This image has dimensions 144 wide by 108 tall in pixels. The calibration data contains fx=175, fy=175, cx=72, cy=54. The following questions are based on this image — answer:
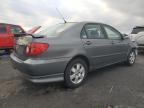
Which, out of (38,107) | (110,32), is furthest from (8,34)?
(38,107)

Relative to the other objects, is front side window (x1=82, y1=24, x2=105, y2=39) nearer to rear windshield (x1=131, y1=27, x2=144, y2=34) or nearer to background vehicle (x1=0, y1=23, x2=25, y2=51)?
rear windshield (x1=131, y1=27, x2=144, y2=34)

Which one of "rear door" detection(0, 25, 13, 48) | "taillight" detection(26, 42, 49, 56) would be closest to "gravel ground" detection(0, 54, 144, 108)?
"taillight" detection(26, 42, 49, 56)

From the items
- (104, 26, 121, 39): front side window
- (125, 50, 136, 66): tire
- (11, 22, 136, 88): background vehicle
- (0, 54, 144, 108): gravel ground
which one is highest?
(104, 26, 121, 39): front side window

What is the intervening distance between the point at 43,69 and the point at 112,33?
107 inches

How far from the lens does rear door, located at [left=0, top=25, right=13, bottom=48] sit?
920 centimetres

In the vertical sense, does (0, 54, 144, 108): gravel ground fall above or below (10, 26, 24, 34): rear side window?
below

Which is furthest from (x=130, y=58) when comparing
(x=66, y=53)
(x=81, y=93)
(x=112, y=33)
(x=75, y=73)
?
(x=66, y=53)

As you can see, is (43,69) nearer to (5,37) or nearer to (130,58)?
(130,58)

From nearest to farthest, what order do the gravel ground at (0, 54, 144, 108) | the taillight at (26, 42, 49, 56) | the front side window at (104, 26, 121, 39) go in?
the gravel ground at (0, 54, 144, 108)
the taillight at (26, 42, 49, 56)
the front side window at (104, 26, 121, 39)

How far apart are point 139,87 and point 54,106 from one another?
215 centimetres

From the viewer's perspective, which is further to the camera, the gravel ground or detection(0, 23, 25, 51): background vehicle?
detection(0, 23, 25, 51): background vehicle

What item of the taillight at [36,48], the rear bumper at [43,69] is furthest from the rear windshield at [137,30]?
the taillight at [36,48]

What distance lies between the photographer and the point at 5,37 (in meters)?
9.27

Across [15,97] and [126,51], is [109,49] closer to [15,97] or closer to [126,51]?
[126,51]
